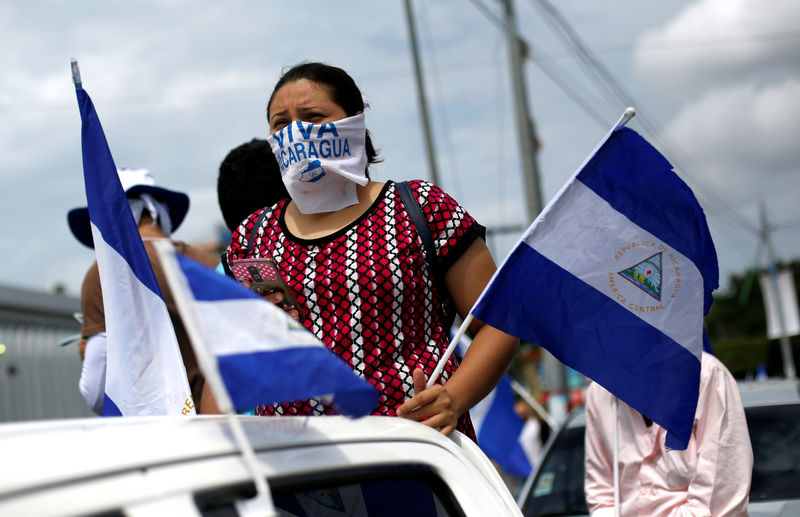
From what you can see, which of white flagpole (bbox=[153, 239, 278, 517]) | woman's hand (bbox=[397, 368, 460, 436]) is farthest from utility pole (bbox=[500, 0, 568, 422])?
white flagpole (bbox=[153, 239, 278, 517])

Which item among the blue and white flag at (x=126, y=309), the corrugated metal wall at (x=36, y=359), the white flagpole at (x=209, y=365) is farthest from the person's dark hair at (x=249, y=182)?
the corrugated metal wall at (x=36, y=359)

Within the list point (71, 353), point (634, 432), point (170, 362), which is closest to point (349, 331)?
point (170, 362)

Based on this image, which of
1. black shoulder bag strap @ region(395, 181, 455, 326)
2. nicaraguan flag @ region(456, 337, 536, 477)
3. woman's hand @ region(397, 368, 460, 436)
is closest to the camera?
woman's hand @ region(397, 368, 460, 436)

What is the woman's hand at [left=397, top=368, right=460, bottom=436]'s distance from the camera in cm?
188

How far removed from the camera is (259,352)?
1332 mm

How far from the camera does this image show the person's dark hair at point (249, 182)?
3307 millimetres

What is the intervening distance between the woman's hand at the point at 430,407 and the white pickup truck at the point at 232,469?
60 millimetres

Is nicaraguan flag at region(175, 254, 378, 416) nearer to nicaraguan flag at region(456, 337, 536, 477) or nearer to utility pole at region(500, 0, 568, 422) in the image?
nicaraguan flag at region(456, 337, 536, 477)

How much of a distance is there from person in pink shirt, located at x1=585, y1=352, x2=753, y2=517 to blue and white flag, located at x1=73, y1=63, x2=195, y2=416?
151 centimetres

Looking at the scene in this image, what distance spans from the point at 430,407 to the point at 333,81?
99 cm

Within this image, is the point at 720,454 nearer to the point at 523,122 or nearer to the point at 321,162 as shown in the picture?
the point at 321,162

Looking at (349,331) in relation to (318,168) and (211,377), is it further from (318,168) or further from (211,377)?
(211,377)

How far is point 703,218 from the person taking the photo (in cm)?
245

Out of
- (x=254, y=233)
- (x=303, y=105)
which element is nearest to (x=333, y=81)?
(x=303, y=105)
